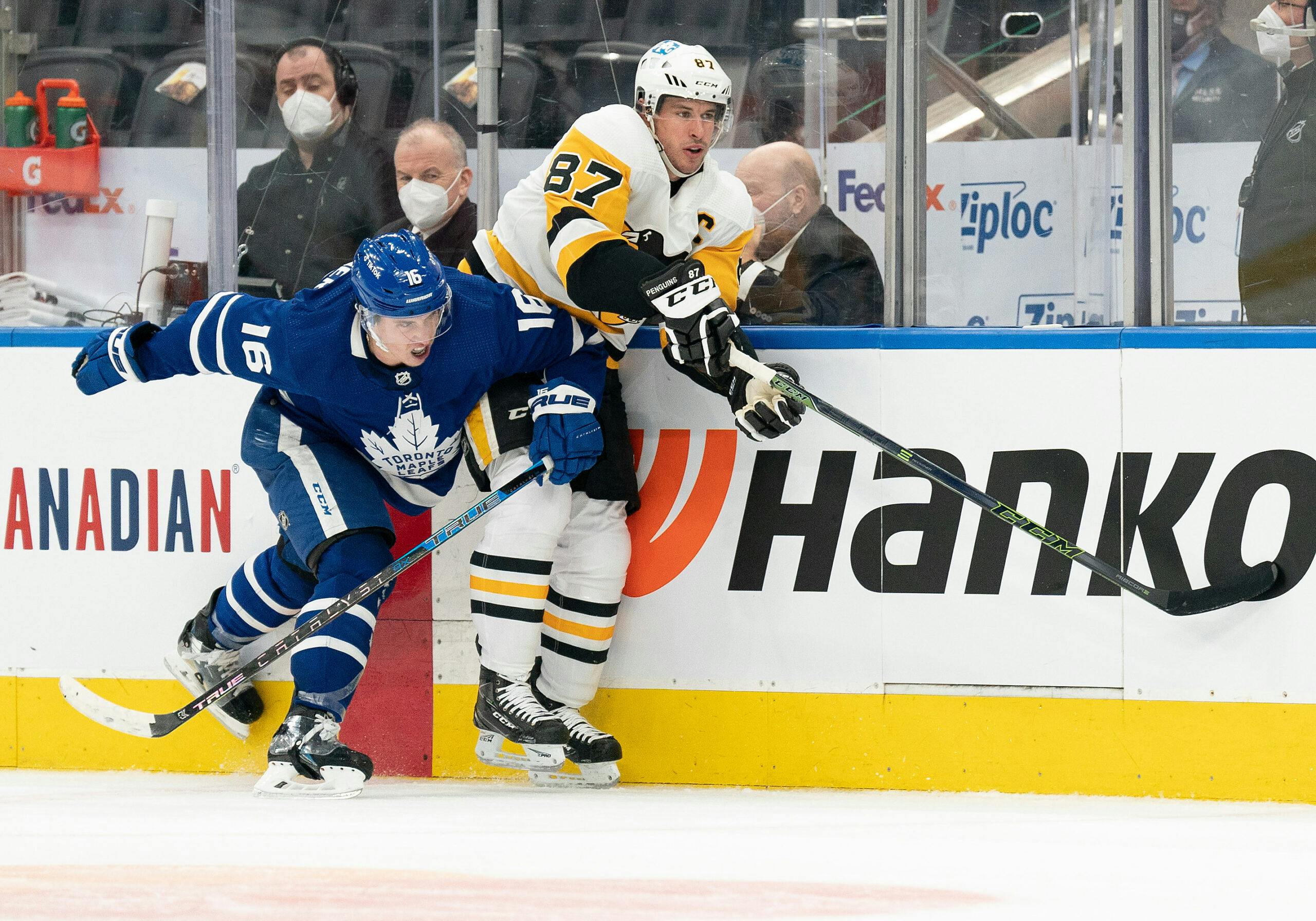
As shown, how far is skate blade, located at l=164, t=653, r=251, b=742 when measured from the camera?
2.74 m

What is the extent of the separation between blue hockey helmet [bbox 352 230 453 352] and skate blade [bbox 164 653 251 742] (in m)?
0.85

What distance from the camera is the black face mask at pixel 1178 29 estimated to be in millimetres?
2508

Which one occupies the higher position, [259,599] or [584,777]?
[259,599]

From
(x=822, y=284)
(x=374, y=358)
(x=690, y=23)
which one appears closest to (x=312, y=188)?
(x=374, y=358)

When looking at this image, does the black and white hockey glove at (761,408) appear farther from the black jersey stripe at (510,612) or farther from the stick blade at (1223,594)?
the stick blade at (1223,594)

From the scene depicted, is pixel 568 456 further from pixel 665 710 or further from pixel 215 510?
pixel 215 510

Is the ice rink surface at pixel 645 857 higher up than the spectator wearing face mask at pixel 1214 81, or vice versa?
the spectator wearing face mask at pixel 1214 81

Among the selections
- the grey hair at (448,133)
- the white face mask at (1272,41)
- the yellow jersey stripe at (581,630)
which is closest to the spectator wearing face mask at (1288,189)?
the white face mask at (1272,41)

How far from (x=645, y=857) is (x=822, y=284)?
A: 1.23 metres

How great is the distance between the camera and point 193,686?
275 cm

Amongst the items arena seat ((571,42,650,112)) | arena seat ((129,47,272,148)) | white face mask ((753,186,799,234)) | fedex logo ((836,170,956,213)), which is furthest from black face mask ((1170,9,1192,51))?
arena seat ((129,47,272,148))

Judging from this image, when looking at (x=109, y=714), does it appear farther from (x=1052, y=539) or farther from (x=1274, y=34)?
(x=1274, y=34)

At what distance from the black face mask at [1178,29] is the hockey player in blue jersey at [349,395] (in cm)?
119

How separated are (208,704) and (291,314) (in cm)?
75
